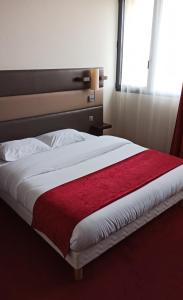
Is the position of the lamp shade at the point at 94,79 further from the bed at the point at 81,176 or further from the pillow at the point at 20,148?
the pillow at the point at 20,148

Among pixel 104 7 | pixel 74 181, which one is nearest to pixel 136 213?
pixel 74 181

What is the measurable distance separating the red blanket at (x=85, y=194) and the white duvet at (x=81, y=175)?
0.06 metres

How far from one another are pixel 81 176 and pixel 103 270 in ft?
2.57

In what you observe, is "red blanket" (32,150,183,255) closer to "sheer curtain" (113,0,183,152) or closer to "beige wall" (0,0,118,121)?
"sheer curtain" (113,0,183,152)

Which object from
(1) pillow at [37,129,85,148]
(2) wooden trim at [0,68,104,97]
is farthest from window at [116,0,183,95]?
(1) pillow at [37,129,85,148]

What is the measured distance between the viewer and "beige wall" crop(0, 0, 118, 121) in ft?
8.87

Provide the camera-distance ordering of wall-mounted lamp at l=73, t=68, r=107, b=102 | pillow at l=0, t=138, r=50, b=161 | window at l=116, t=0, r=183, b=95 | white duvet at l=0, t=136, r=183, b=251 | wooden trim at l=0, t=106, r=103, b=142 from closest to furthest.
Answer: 1. white duvet at l=0, t=136, r=183, b=251
2. pillow at l=0, t=138, r=50, b=161
3. wooden trim at l=0, t=106, r=103, b=142
4. window at l=116, t=0, r=183, b=95
5. wall-mounted lamp at l=73, t=68, r=107, b=102

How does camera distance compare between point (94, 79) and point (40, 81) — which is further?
point (94, 79)

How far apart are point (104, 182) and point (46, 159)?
0.67m

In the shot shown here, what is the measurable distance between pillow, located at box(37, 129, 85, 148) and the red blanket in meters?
0.76

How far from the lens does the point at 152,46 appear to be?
3.33 m

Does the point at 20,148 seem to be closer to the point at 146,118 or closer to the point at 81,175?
the point at 81,175

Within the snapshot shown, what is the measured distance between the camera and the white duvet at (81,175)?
5.55 feet

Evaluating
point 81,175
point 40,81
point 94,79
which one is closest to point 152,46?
point 94,79
